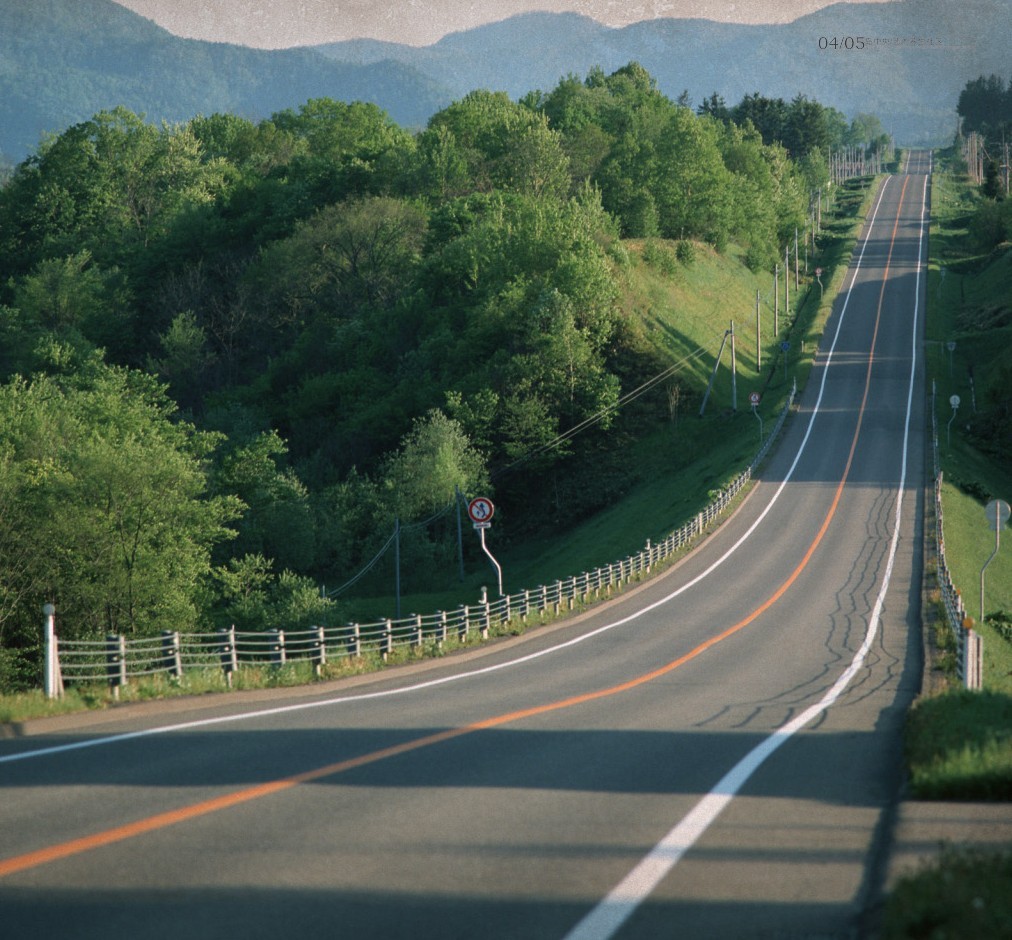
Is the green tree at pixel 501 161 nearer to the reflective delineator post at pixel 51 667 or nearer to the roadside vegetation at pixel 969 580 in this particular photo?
the roadside vegetation at pixel 969 580

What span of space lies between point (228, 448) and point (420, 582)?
1468 cm

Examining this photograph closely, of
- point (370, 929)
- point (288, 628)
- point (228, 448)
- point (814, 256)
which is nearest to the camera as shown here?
point (370, 929)

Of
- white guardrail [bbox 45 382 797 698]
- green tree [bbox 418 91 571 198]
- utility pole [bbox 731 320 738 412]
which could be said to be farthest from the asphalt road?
green tree [bbox 418 91 571 198]

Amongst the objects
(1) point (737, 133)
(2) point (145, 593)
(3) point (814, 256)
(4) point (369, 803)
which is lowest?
(2) point (145, 593)

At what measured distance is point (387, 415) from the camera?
8056cm

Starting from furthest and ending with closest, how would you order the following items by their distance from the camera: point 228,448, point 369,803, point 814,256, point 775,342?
point 814,256 < point 775,342 < point 228,448 < point 369,803

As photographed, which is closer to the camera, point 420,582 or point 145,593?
point 145,593

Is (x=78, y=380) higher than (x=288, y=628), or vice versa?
(x=78, y=380)

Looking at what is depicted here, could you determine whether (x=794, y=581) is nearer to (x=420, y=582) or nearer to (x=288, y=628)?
(x=288, y=628)

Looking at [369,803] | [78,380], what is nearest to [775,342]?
[78,380]

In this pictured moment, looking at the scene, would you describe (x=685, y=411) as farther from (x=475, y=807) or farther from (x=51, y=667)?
(x=475, y=807)

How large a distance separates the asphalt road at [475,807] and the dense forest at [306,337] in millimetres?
23645

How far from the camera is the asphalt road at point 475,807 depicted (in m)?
7.18

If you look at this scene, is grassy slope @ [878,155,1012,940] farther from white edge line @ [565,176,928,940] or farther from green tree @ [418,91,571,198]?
green tree @ [418,91,571,198]
